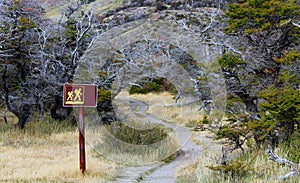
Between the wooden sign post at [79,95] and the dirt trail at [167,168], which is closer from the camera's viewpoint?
the wooden sign post at [79,95]

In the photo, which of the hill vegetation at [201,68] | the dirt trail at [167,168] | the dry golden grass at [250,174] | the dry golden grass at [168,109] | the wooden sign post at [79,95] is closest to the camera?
the dry golden grass at [250,174]

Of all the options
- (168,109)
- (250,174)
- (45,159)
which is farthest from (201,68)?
(168,109)

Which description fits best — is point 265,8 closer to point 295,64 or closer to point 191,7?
point 295,64

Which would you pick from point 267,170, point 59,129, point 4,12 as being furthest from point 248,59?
point 4,12

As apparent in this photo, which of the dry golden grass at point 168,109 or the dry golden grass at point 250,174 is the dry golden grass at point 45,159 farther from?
the dry golden grass at point 168,109

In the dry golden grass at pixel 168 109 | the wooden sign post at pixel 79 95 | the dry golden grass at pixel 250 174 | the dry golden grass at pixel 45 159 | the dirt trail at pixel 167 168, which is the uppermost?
the wooden sign post at pixel 79 95

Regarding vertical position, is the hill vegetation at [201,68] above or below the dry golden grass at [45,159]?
above

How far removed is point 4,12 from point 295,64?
8.81 m

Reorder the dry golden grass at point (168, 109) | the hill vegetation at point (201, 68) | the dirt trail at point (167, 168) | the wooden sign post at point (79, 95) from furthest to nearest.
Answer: the dry golden grass at point (168, 109)
the hill vegetation at point (201, 68)
the dirt trail at point (167, 168)
the wooden sign post at point (79, 95)

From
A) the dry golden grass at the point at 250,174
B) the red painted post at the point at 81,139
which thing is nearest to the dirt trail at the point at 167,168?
the dry golden grass at the point at 250,174

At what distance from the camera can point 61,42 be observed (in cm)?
1145

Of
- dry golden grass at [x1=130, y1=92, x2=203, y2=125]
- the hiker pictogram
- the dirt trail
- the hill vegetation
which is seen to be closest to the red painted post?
the hiker pictogram

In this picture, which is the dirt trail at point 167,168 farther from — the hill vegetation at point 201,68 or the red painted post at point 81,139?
the hill vegetation at point 201,68

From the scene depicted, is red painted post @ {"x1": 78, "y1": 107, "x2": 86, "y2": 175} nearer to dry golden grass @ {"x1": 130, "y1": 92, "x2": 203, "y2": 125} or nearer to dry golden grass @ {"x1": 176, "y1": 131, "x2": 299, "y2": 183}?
dry golden grass @ {"x1": 176, "y1": 131, "x2": 299, "y2": 183}
